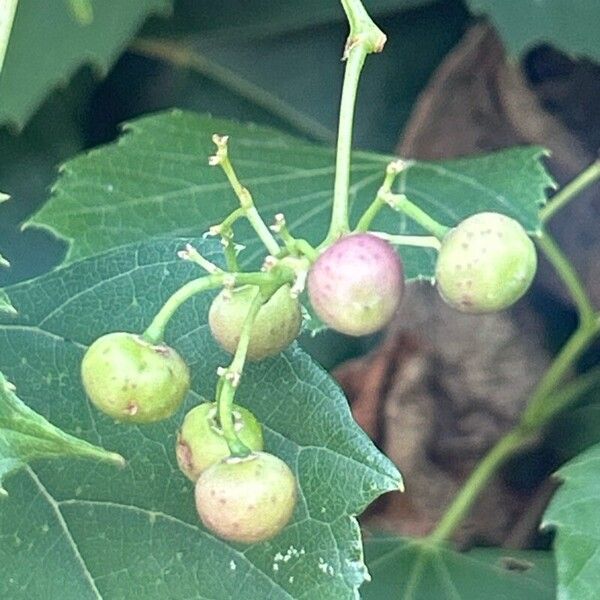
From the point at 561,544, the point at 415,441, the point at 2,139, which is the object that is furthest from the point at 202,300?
the point at 2,139

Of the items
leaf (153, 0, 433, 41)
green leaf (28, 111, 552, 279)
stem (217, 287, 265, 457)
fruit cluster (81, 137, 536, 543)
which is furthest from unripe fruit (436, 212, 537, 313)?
leaf (153, 0, 433, 41)

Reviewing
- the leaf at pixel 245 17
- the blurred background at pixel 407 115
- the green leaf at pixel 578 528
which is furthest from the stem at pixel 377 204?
the leaf at pixel 245 17

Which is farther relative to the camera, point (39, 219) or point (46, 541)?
point (39, 219)

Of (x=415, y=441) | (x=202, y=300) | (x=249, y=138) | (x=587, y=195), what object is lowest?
(x=415, y=441)

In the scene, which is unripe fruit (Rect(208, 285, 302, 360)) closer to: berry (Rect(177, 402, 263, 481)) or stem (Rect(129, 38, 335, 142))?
berry (Rect(177, 402, 263, 481))

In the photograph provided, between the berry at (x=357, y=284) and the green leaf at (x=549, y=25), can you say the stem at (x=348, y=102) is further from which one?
the green leaf at (x=549, y=25)

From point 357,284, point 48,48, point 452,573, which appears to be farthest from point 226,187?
point 357,284

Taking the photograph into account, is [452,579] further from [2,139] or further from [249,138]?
[2,139]
